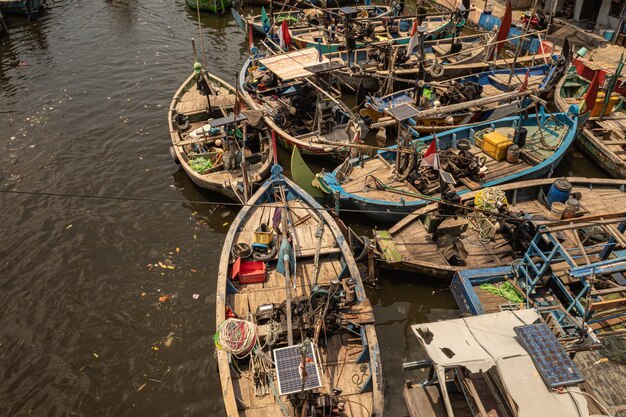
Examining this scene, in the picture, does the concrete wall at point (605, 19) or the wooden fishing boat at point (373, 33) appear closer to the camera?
the wooden fishing boat at point (373, 33)

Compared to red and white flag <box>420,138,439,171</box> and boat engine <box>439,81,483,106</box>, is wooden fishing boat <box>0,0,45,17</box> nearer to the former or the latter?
boat engine <box>439,81,483,106</box>

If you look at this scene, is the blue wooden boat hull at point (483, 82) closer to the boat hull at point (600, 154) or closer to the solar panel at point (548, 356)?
the boat hull at point (600, 154)

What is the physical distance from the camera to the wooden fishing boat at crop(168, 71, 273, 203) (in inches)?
690

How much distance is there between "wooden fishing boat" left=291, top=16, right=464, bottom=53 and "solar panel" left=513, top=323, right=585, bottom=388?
23.3m

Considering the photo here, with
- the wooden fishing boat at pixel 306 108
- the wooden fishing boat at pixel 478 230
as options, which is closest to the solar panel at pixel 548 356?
the wooden fishing boat at pixel 478 230

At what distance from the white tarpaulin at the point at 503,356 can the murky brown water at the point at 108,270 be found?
13.9 feet

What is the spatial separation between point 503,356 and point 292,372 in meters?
4.29

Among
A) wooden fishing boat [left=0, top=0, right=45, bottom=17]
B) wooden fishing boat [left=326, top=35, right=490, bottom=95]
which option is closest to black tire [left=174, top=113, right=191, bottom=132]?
wooden fishing boat [left=326, top=35, right=490, bottom=95]

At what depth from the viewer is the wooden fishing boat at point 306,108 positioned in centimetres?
1941

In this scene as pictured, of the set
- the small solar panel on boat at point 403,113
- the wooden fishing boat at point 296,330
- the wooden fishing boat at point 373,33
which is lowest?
the wooden fishing boat at point 296,330

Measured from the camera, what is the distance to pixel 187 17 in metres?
40.7

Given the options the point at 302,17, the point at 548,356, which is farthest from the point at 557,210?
the point at 302,17

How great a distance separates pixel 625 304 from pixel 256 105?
18346 millimetres

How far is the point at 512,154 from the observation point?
58.7ft
